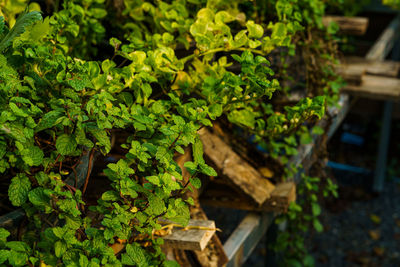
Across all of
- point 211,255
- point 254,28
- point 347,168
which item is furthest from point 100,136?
point 347,168

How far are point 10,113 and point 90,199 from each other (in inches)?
24.2

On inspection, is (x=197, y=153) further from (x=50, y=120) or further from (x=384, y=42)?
(x=384, y=42)

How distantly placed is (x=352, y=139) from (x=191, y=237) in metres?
5.94

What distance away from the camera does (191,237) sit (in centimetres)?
172

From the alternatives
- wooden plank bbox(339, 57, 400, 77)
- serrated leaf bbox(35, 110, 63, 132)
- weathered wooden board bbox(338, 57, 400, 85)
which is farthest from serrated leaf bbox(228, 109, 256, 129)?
wooden plank bbox(339, 57, 400, 77)

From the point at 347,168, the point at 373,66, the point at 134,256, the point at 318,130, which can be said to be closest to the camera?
the point at 134,256

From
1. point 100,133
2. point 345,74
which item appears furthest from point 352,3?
point 100,133

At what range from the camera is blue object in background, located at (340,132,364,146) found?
7136 millimetres

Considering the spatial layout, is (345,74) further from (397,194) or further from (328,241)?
(397,194)

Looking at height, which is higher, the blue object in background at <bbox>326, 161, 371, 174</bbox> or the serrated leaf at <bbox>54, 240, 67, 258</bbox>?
the serrated leaf at <bbox>54, 240, 67, 258</bbox>

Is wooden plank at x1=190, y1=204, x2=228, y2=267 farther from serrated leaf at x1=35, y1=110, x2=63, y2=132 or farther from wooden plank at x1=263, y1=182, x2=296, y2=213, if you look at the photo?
serrated leaf at x1=35, y1=110, x2=63, y2=132

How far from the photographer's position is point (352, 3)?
500cm

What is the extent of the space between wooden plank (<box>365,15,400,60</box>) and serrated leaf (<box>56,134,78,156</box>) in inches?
135

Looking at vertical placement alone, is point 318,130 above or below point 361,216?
above
